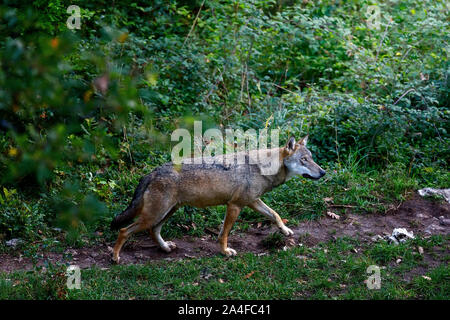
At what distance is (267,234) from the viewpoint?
27.2ft

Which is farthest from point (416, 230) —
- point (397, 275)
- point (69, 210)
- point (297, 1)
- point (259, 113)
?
point (297, 1)

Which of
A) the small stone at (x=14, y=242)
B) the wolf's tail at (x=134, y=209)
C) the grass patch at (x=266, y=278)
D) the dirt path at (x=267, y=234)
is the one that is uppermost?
the wolf's tail at (x=134, y=209)

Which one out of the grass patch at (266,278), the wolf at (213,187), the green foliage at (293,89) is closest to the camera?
the grass patch at (266,278)

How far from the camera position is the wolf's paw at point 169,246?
25.2 ft

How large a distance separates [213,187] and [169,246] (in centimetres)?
122

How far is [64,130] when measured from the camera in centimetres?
268

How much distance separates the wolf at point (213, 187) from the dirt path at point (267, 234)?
0.88 feet

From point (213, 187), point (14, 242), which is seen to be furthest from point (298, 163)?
point (14, 242)

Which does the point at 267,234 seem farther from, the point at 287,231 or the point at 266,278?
the point at 266,278

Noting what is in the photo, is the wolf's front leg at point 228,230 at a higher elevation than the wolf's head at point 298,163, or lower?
lower

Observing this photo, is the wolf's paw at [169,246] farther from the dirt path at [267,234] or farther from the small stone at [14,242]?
the small stone at [14,242]

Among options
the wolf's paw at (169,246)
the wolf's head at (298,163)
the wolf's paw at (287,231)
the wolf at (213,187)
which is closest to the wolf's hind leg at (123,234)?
the wolf at (213,187)

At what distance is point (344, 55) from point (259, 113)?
11.5 ft

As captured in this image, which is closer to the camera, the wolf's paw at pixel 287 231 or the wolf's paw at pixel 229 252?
the wolf's paw at pixel 229 252
